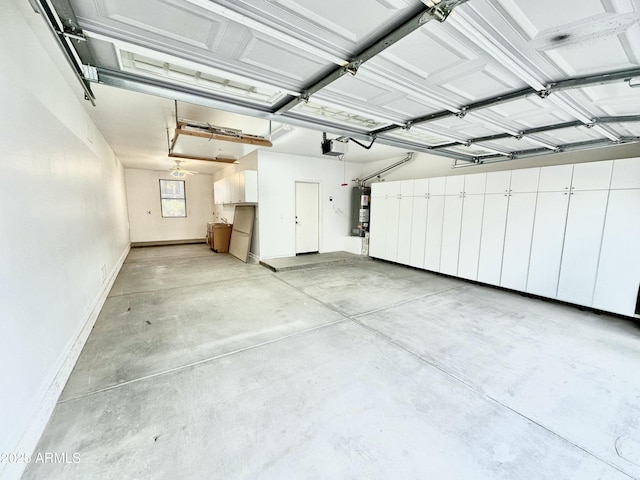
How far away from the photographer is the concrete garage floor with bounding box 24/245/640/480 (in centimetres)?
145

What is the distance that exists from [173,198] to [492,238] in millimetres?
10342

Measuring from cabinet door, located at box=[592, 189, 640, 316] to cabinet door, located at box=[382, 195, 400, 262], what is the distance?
11.3 feet

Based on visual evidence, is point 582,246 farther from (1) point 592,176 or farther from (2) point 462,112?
(2) point 462,112

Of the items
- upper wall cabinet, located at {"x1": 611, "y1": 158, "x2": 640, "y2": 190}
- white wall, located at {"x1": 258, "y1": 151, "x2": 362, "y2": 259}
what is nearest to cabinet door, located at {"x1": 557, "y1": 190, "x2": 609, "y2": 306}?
upper wall cabinet, located at {"x1": 611, "y1": 158, "x2": 640, "y2": 190}

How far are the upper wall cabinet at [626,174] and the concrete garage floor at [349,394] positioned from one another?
1.86 meters

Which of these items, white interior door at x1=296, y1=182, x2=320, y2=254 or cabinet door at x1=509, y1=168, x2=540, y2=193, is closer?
cabinet door at x1=509, y1=168, x2=540, y2=193

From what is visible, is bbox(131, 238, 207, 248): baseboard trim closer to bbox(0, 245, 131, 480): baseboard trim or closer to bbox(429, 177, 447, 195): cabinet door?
bbox(0, 245, 131, 480): baseboard trim

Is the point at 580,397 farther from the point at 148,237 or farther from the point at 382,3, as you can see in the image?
the point at 148,237

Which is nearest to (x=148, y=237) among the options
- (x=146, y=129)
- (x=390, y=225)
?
(x=146, y=129)

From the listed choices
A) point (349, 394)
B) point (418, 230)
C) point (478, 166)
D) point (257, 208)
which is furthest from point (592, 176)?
point (257, 208)

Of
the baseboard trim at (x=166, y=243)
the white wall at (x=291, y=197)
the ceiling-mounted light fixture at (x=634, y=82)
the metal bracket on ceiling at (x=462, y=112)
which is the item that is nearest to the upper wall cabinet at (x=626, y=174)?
the ceiling-mounted light fixture at (x=634, y=82)

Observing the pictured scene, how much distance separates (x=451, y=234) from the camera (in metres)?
5.20

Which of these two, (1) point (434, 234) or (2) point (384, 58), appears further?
(1) point (434, 234)

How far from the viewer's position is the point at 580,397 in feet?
6.56
